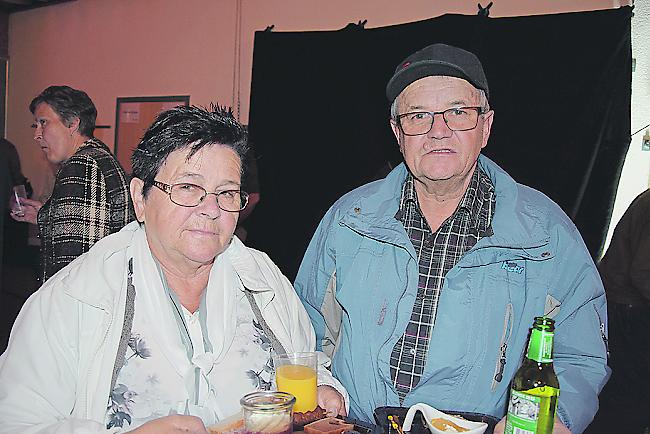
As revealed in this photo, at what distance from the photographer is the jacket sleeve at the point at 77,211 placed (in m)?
2.68

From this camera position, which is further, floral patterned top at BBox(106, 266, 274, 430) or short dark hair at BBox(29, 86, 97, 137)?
short dark hair at BBox(29, 86, 97, 137)

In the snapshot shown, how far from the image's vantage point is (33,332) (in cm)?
136

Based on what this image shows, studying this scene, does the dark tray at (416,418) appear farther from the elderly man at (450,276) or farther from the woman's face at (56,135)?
the woman's face at (56,135)

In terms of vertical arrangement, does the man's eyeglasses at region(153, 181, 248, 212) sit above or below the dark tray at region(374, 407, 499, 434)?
above

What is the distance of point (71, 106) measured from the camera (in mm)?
3055

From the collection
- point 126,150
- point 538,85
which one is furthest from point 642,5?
point 126,150

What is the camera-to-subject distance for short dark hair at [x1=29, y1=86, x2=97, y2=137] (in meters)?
3.04

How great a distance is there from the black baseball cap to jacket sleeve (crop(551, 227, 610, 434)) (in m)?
0.51

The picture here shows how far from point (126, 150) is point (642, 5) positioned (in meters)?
4.62

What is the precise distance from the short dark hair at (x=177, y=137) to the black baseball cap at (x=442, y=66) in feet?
1.76

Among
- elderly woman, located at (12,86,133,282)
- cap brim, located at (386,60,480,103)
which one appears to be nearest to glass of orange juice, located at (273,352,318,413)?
cap brim, located at (386,60,480,103)

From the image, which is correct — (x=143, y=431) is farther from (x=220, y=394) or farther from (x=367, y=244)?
(x=367, y=244)

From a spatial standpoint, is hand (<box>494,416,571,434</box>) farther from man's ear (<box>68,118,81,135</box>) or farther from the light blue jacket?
man's ear (<box>68,118,81,135</box>)

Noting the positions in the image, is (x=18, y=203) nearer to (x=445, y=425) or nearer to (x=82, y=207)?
(x=82, y=207)
